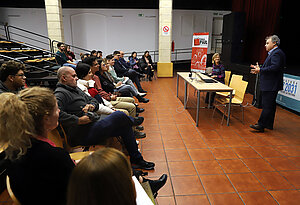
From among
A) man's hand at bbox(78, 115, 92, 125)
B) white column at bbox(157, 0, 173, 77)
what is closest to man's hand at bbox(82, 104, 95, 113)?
man's hand at bbox(78, 115, 92, 125)

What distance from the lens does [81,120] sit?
2129 mm

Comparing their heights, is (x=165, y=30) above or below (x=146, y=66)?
above

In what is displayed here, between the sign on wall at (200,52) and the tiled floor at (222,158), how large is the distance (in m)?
1.02

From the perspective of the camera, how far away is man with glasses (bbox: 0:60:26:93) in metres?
2.39

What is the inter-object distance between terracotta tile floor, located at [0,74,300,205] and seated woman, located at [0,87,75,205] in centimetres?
131

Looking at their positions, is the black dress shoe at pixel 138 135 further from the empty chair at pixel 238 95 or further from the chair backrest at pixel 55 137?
the empty chair at pixel 238 95

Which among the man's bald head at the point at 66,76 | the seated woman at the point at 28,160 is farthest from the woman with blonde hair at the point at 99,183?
the man's bald head at the point at 66,76

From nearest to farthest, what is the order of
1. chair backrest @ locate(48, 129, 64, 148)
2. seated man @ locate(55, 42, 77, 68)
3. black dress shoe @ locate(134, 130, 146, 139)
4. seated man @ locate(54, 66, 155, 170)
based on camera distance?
1. chair backrest @ locate(48, 129, 64, 148)
2. seated man @ locate(54, 66, 155, 170)
3. black dress shoe @ locate(134, 130, 146, 139)
4. seated man @ locate(55, 42, 77, 68)

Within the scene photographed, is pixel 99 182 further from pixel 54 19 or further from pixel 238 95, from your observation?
pixel 54 19

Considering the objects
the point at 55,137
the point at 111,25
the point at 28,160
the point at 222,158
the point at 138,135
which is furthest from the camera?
the point at 111,25

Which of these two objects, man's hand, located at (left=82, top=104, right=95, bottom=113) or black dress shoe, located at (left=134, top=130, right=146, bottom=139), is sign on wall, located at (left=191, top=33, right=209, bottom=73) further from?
man's hand, located at (left=82, top=104, right=95, bottom=113)

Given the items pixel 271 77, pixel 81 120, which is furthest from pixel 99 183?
pixel 271 77

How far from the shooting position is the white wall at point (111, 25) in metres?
10.5

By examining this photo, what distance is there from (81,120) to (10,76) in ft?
3.59
